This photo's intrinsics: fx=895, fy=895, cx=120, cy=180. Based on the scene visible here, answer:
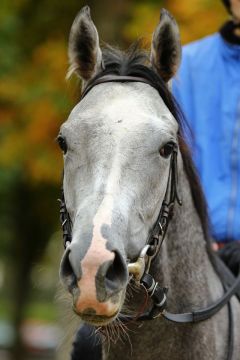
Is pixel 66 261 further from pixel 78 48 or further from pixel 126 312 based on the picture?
pixel 78 48

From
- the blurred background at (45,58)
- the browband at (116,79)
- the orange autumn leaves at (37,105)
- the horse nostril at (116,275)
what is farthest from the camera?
the orange autumn leaves at (37,105)

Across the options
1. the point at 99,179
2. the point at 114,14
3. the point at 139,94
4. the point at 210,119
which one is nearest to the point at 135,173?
the point at 99,179

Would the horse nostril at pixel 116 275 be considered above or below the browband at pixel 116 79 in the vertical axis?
below

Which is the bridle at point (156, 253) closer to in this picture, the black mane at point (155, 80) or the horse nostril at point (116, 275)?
the black mane at point (155, 80)

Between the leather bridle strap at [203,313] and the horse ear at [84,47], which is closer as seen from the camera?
the leather bridle strap at [203,313]

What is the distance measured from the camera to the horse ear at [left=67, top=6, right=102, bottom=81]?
15.7 ft

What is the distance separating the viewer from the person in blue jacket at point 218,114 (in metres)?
5.58

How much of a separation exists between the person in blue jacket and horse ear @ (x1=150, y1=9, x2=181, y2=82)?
Result: 86 cm

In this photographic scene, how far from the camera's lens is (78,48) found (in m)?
4.87

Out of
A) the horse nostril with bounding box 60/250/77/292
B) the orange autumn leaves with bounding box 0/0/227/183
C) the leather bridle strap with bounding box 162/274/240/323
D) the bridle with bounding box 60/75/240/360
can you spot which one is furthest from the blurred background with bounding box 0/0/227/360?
the horse nostril with bounding box 60/250/77/292

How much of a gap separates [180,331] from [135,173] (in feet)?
3.19

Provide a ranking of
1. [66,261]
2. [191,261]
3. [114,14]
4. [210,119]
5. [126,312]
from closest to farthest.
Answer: [66,261], [126,312], [191,261], [210,119], [114,14]

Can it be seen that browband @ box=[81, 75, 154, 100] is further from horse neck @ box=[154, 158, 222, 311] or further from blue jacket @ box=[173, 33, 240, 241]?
blue jacket @ box=[173, 33, 240, 241]

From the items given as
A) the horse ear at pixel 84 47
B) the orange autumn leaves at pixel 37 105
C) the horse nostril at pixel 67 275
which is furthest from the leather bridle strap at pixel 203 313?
the orange autumn leaves at pixel 37 105
